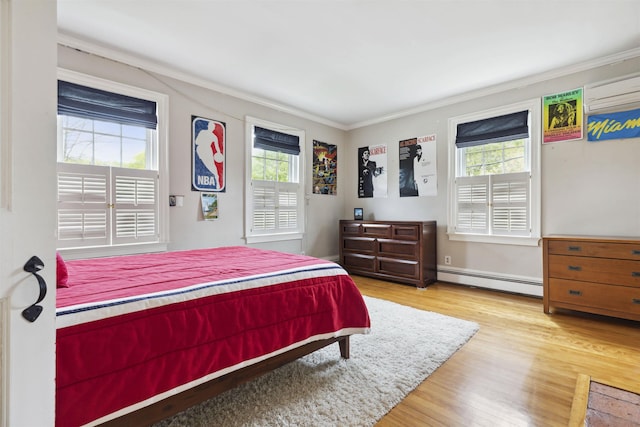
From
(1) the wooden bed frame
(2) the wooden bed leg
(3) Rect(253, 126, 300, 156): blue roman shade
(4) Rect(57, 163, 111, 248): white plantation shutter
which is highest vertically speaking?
(3) Rect(253, 126, 300, 156): blue roman shade

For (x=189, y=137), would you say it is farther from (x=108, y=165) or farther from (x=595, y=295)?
(x=595, y=295)

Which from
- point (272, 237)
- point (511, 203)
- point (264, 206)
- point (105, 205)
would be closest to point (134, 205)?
point (105, 205)

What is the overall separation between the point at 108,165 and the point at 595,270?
4658 mm

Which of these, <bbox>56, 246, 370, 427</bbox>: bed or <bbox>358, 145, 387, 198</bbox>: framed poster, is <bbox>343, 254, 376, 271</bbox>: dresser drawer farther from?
<bbox>56, 246, 370, 427</bbox>: bed

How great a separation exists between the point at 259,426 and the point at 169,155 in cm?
282

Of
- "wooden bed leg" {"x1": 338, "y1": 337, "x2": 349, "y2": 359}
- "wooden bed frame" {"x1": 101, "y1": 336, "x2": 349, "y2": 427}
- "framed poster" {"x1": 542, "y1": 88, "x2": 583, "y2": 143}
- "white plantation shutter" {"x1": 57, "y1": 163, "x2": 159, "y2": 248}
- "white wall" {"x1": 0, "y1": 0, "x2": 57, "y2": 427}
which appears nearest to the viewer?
"white wall" {"x1": 0, "y1": 0, "x2": 57, "y2": 427}

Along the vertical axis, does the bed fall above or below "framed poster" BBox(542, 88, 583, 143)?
below

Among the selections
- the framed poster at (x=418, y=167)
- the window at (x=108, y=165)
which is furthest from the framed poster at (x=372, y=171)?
the window at (x=108, y=165)

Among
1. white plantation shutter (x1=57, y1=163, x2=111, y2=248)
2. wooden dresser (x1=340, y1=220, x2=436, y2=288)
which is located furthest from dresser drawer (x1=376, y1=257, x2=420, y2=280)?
white plantation shutter (x1=57, y1=163, x2=111, y2=248)

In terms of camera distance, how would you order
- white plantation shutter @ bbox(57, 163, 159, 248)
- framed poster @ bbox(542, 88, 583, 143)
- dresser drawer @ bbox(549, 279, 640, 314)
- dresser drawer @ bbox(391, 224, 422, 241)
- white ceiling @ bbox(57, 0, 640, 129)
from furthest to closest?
dresser drawer @ bbox(391, 224, 422, 241) → framed poster @ bbox(542, 88, 583, 143) → white plantation shutter @ bbox(57, 163, 159, 248) → dresser drawer @ bbox(549, 279, 640, 314) → white ceiling @ bbox(57, 0, 640, 129)

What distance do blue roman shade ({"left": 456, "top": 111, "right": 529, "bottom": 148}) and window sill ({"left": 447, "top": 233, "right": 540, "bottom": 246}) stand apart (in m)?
1.20

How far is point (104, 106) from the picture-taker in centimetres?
283

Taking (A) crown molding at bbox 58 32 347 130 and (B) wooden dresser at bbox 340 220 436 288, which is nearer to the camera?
(A) crown molding at bbox 58 32 347 130

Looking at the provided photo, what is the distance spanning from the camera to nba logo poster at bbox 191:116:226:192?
137 inches
